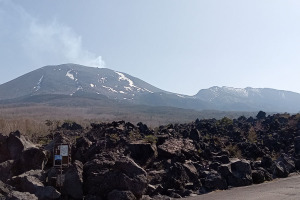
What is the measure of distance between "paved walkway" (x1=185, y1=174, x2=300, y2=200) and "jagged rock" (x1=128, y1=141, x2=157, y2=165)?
4.15 m

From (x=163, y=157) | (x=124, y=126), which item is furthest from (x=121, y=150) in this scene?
(x=124, y=126)

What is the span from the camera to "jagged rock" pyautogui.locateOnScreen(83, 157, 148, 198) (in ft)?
40.3

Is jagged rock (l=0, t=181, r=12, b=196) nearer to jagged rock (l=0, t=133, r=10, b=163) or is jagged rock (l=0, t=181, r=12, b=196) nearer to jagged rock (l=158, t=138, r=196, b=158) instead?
jagged rock (l=0, t=133, r=10, b=163)

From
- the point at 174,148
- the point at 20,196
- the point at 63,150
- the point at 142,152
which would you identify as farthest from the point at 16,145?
the point at 174,148

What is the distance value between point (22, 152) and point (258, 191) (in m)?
8.98

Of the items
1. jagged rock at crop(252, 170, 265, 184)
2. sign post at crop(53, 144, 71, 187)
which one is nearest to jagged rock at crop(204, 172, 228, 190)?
jagged rock at crop(252, 170, 265, 184)

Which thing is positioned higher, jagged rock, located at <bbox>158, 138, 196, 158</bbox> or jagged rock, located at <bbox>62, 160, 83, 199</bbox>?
jagged rock, located at <bbox>158, 138, 196, 158</bbox>

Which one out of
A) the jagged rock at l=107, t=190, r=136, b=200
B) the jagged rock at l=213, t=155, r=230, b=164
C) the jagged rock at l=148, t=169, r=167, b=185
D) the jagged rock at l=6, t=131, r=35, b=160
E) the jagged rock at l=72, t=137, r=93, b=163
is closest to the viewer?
the jagged rock at l=107, t=190, r=136, b=200

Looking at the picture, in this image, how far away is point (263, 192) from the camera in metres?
13.0

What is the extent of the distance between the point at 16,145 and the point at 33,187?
141 inches

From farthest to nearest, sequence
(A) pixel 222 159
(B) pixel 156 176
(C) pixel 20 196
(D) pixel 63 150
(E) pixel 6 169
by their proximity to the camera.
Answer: (A) pixel 222 159
(B) pixel 156 176
(E) pixel 6 169
(D) pixel 63 150
(C) pixel 20 196

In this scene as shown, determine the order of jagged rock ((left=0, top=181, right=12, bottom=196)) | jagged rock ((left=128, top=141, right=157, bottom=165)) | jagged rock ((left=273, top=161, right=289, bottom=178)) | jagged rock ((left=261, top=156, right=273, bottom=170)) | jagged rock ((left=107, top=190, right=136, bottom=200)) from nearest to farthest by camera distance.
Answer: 1. jagged rock ((left=0, top=181, right=12, bottom=196))
2. jagged rock ((left=107, top=190, right=136, bottom=200))
3. jagged rock ((left=273, top=161, right=289, bottom=178))
4. jagged rock ((left=128, top=141, right=157, bottom=165))
5. jagged rock ((left=261, top=156, right=273, bottom=170))

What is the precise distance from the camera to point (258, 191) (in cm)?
1327

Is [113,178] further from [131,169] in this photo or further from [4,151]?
[4,151]
